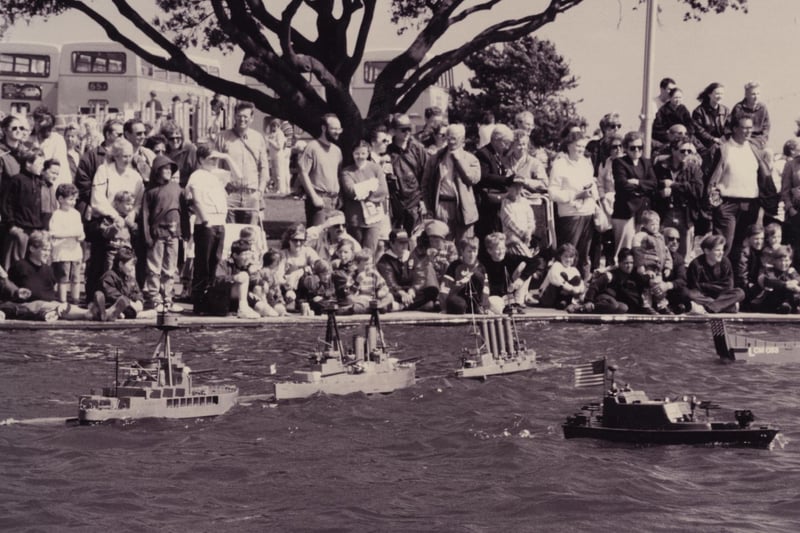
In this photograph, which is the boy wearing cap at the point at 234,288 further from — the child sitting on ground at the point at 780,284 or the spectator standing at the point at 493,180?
the child sitting on ground at the point at 780,284

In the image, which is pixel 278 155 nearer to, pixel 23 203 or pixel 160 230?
pixel 160 230

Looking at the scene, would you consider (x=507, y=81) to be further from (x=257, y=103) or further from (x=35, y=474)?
(x=35, y=474)

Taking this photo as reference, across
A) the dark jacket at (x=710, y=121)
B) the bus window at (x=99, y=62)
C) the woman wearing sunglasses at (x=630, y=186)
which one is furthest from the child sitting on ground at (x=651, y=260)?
the bus window at (x=99, y=62)

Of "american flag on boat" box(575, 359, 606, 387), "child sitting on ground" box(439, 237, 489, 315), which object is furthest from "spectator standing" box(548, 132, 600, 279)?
"american flag on boat" box(575, 359, 606, 387)

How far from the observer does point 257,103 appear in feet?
116

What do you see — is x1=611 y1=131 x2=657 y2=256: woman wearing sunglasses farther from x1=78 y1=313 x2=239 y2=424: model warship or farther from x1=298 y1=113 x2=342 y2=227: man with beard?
x1=78 y1=313 x2=239 y2=424: model warship

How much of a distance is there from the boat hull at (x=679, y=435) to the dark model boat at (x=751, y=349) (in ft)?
17.9

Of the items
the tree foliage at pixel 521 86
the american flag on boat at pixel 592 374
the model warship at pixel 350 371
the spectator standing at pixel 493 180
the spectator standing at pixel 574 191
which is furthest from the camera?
the tree foliage at pixel 521 86

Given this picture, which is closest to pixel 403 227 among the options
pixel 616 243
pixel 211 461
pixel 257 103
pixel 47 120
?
pixel 616 243

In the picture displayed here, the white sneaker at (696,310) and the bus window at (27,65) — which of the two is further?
the bus window at (27,65)

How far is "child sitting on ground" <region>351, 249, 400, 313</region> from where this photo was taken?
2581 cm

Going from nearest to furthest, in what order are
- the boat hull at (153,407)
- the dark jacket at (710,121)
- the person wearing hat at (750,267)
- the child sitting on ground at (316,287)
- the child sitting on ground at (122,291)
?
the boat hull at (153,407) < the child sitting on ground at (122,291) < the child sitting on ground at (316,287) < the person wearing hat at (750,267) < the dark jacket at (710,121)

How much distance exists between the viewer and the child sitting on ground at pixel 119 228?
24.9m

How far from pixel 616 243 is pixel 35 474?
43.9 feet
